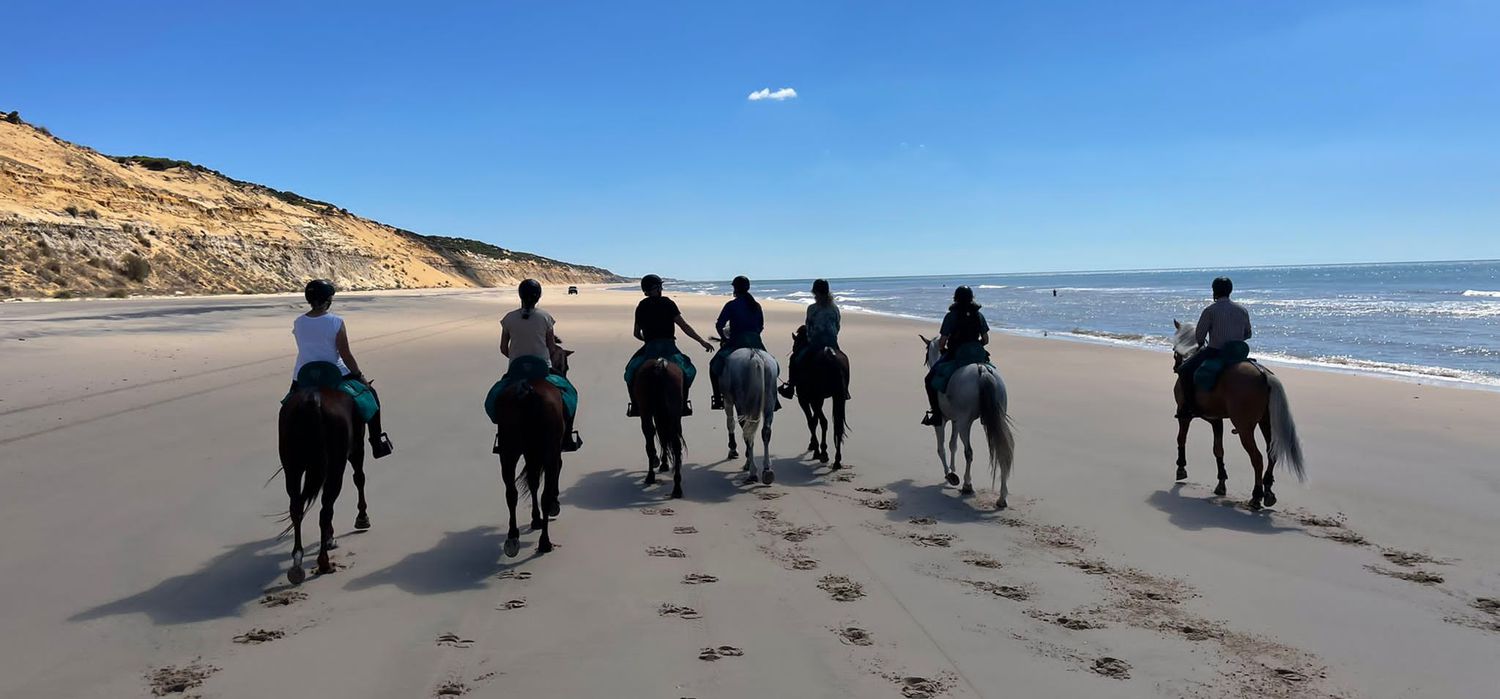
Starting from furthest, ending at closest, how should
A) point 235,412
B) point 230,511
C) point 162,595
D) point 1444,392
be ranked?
point 1444,392 → point 235,412 → point 230,511 → point 162,595

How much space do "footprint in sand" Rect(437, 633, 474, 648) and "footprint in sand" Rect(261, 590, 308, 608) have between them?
129 centimetres

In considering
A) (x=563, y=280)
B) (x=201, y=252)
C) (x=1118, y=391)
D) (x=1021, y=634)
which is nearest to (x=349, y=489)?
(x=1021, y=634)

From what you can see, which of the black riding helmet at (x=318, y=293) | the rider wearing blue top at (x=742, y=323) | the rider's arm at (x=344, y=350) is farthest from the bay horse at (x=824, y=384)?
the black riding helmet at (x=318, y=293)

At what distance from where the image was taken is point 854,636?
457 cm

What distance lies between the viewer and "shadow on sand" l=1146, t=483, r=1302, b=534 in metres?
6.86

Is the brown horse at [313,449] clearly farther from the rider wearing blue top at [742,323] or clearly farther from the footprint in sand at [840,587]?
the rider wearing blue top at [742,323]

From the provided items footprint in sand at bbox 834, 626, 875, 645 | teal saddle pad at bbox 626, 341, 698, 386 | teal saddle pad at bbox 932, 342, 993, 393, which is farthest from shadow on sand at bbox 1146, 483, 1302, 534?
teal saddle pad at bbox 626, 341, 698, 386

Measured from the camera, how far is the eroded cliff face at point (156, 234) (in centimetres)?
4012

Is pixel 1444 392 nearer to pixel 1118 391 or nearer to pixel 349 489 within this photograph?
pixel 1118 391

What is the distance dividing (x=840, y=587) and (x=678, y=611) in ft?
3.64

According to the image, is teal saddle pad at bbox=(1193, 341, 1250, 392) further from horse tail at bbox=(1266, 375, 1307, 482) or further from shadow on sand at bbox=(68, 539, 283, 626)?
shadow on sand at bbox=(68, 539, 283, 626)

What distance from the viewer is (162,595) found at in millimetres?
5203

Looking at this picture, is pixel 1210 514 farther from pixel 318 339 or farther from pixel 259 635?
pixel 318 339

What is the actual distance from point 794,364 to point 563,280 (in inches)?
6129
